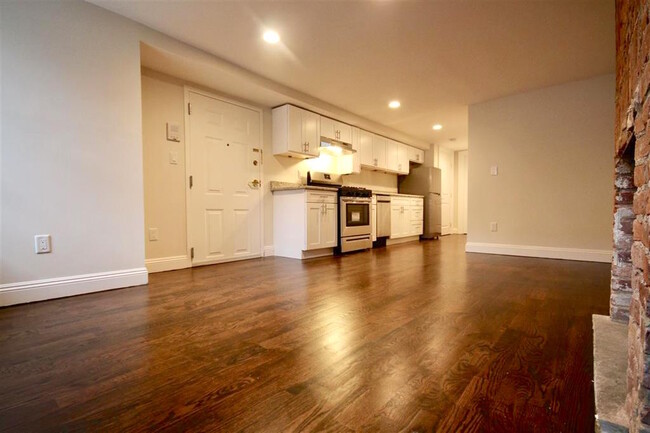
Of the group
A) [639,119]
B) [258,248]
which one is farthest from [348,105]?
[639,119]

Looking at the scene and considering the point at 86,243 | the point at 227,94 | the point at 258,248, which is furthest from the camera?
the point at 258,248

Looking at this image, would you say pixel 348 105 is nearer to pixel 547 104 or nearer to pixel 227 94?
pixel 227 94

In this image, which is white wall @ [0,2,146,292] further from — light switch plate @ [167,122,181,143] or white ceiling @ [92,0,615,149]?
light switch plate @ [167,122,181,143]

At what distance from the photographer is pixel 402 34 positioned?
2.61 meters

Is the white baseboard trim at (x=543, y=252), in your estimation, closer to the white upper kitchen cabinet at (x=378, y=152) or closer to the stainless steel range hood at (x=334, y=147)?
the white upper kitchen cabinet at (x=378, y=152)

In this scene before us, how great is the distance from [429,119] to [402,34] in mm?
2708

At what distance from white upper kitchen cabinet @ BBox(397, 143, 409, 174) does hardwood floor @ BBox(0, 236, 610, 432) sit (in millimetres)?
4140

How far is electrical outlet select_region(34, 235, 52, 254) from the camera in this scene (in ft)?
6.54

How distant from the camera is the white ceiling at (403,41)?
90.0 inches

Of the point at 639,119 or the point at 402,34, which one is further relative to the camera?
the point at 402,34

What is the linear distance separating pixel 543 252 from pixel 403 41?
10.3 ft

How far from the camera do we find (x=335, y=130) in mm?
4625

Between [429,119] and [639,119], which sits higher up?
[429,119]

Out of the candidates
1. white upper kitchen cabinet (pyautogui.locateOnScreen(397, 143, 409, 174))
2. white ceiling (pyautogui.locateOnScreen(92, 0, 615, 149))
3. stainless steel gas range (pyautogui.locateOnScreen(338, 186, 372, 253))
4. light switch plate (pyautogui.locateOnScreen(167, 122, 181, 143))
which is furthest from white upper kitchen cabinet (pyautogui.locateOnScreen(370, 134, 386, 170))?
light switch plate (pyautogui.locateOnScreen(167, 122, 181, 143))
